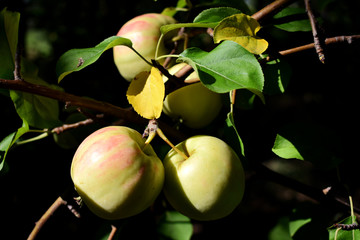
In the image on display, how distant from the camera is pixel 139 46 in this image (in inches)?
28.6

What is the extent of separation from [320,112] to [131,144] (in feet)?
3.40

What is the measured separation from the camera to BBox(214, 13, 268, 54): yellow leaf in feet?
1.87

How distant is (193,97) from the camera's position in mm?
714

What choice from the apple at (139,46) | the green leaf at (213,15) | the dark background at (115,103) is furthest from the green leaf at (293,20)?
the apple at (139,46)

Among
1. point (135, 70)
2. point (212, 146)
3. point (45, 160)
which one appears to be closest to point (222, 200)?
point (212, 146)

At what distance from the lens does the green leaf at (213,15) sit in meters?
0.60

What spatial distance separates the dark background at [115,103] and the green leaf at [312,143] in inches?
1.3

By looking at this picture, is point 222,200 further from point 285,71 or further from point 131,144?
point 285,71

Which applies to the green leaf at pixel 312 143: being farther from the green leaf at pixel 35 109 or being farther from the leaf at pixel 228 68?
the green leaf at pixel 35 109

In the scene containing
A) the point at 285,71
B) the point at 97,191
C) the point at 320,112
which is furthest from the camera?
the point at 320,112

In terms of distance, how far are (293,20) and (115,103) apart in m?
0.55

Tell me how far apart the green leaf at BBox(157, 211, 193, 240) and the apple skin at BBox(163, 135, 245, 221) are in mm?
282

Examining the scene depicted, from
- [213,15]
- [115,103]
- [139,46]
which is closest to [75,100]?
[139,46]

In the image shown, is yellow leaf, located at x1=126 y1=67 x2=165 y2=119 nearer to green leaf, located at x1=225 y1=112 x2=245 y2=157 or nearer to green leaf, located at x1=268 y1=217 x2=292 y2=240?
green leaf, located at x1=225 y1=112 x2=245 y2=157
